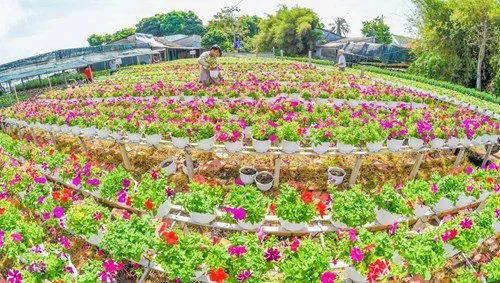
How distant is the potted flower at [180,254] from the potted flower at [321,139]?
3315 mm

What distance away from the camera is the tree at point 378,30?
61066 millimetres

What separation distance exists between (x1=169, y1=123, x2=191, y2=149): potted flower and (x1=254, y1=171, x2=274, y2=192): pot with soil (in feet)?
5.28

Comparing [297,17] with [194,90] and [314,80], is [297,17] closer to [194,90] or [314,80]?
[314,80]

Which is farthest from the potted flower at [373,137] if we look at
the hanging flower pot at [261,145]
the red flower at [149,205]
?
the red flower at [149,205]

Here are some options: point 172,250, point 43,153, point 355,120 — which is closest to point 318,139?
point 355,120

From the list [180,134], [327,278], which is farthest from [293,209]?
[180,134]

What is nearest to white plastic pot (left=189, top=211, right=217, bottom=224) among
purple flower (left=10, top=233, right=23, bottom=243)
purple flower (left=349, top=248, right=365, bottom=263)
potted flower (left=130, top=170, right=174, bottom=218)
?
potted flower (left=130, top=170, right=174, bottom=218)

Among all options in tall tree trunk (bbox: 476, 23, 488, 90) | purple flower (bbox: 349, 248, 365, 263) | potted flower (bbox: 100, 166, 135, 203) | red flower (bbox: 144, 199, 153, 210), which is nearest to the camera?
purple flower (bbox: 349, 248, 365, 263)

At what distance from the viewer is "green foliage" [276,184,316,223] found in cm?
415

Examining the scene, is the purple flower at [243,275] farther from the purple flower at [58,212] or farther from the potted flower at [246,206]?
the purple flower at [58,212]

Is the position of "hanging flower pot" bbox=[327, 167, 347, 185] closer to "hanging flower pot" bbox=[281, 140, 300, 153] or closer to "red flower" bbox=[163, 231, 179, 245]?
"hanging flower pot" bbox=[281, 140, 300, 153]

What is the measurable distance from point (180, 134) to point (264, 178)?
6.31 feet

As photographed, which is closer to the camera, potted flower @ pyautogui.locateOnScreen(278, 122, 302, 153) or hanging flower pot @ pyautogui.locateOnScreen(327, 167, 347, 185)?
potted flower @ pyautogui.locateOnScreen(278, 122, 302, 153)

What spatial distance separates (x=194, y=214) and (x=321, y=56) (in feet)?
134
